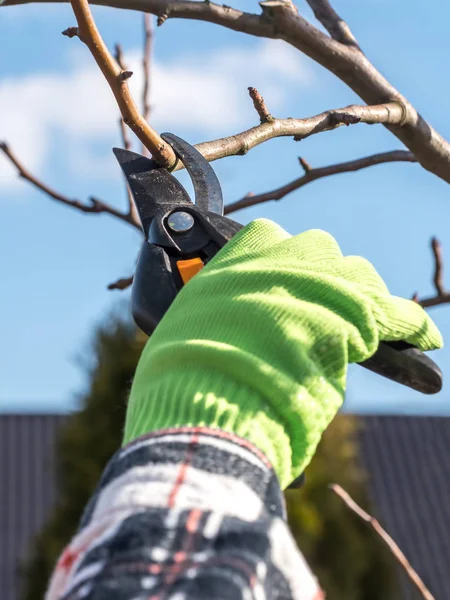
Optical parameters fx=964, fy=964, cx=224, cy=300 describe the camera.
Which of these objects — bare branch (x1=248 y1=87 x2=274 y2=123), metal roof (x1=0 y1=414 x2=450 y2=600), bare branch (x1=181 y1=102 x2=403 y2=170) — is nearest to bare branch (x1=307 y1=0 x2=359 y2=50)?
bare branch (x1=181 y1=102 x2=403 y2=170)

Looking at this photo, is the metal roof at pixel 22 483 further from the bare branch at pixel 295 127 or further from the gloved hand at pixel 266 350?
the gloved hand at pixel 266 350

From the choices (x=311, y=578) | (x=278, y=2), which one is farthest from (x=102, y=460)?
(x=311, y=578)

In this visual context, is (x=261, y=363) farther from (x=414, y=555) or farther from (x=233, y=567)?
(x=414, y=555)

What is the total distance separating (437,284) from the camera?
2.29 metres

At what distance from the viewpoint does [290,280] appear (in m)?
0.90

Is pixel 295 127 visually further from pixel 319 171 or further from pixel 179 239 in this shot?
pixel 319 171

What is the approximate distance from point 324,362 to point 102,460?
17.5 feet

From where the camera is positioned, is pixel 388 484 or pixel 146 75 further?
pixel 388 484

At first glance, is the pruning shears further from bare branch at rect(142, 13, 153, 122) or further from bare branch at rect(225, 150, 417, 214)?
bare branch at rect(142, 13, 153, 122)

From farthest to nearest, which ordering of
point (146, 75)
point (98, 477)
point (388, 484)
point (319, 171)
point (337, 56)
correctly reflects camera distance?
point (388, 484), point (98, 477), point (146, 75), point (319, 171), point (337, 56)

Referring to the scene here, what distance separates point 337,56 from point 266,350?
130 cm

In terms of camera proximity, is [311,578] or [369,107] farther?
[369,107]

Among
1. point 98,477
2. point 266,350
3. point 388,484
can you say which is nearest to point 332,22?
point 266,350

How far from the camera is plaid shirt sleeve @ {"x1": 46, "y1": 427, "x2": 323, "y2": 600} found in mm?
623
